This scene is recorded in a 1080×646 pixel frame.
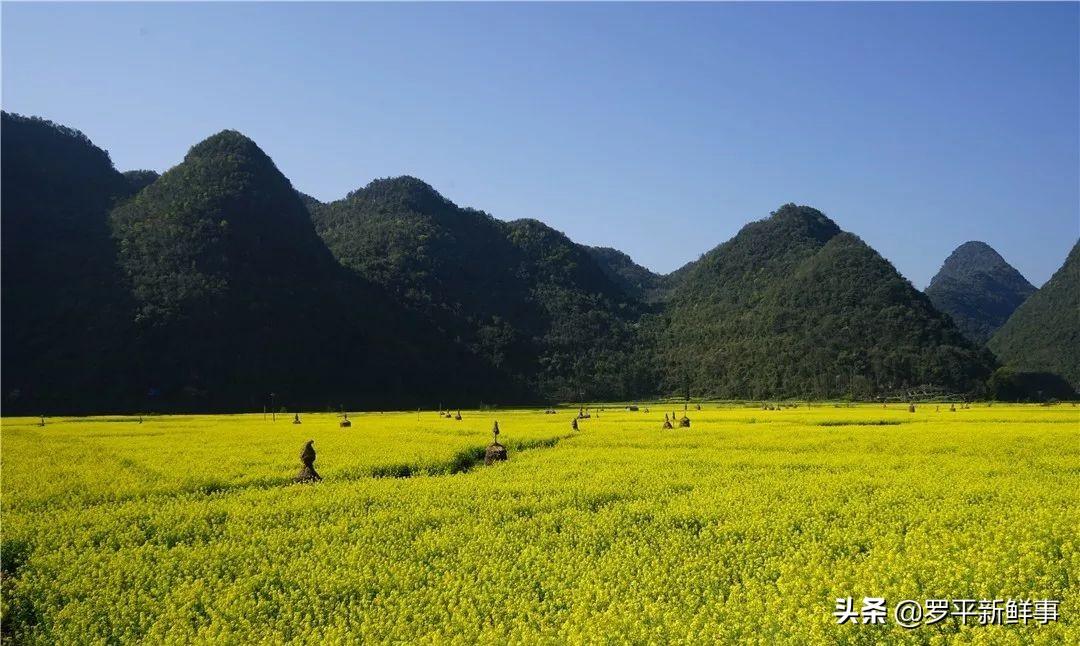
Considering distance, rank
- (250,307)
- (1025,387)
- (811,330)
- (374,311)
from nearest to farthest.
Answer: (1025,387) → (250,307) → (811,330) → (374,311)

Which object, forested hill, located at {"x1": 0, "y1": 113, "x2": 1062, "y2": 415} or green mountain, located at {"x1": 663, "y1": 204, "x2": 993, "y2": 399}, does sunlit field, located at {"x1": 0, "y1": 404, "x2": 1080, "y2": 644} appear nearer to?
forested hill, located at {"x1": 0, "y1": 113, "x2": 1062, "y2": 415}

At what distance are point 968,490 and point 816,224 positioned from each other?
172798 millimetres

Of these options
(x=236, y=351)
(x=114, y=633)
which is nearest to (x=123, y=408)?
(x=236, y=351)

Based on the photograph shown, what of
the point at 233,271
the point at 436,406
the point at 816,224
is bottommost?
the point at 436,406

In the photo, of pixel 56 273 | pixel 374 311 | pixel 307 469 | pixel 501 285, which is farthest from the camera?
pixel 501 285

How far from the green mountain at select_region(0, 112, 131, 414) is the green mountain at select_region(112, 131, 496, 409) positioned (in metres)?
3.40

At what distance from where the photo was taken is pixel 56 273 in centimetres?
9350

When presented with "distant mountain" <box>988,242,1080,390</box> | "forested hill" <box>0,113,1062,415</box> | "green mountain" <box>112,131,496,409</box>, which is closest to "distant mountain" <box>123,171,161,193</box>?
"forested hill" <box>0,113,1062,415</box>

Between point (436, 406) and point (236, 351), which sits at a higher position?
point (236, 351)

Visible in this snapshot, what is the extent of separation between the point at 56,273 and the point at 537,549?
349 feet

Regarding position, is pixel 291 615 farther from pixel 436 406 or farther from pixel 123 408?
pixel 436 406

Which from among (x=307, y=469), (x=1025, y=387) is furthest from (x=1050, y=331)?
(x=307, y=469)

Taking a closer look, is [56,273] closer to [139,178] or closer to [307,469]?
[139,178]

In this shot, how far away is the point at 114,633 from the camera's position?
8.86 metres
